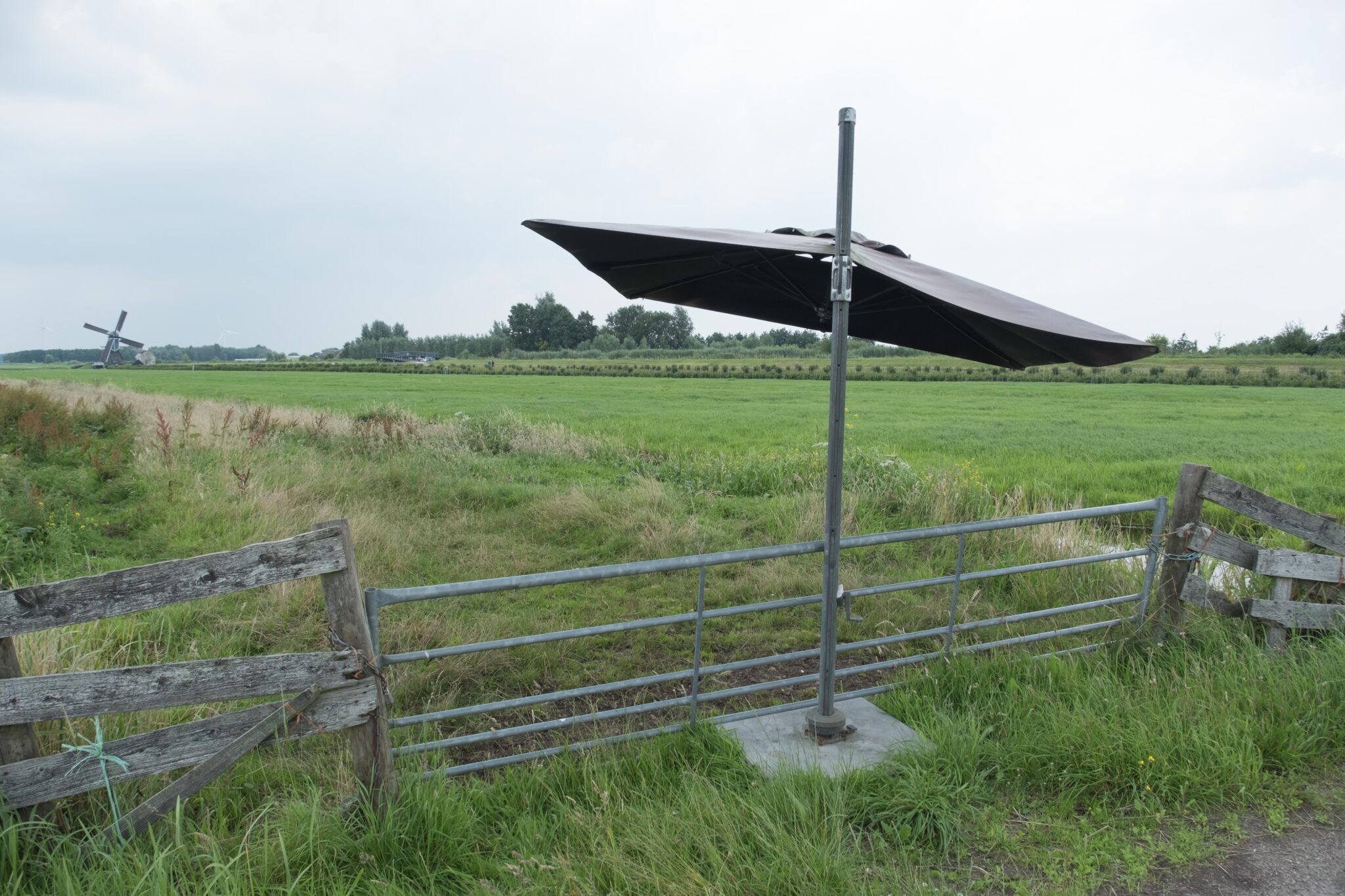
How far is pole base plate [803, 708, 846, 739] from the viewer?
3.75m

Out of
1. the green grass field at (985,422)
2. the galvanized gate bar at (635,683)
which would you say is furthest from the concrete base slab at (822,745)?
the green grass field at (985,422)

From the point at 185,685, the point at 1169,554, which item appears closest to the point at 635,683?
the point at 185,685

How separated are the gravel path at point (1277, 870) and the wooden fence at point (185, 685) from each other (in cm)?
321

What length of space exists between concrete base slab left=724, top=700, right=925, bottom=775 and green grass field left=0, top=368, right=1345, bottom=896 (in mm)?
126

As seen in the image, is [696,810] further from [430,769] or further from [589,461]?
[589,461]

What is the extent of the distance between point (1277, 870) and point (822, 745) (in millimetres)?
1833

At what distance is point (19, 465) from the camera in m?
9.87

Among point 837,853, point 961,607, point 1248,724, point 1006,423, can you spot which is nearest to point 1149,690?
point 1248,724

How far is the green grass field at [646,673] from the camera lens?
280cm

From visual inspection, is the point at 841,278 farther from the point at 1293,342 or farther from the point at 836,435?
the point at 1293,342

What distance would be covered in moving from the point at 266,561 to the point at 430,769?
1.39 metres

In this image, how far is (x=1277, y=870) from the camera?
292cm

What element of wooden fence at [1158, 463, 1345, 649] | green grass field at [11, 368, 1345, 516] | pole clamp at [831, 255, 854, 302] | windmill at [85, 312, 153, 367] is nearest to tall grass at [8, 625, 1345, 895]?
wooden fence at [1158, 463, 1345, 649]

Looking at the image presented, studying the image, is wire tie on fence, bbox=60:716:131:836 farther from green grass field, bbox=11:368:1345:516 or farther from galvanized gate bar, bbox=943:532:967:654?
green grass field, bbox=11:368:1345:516
